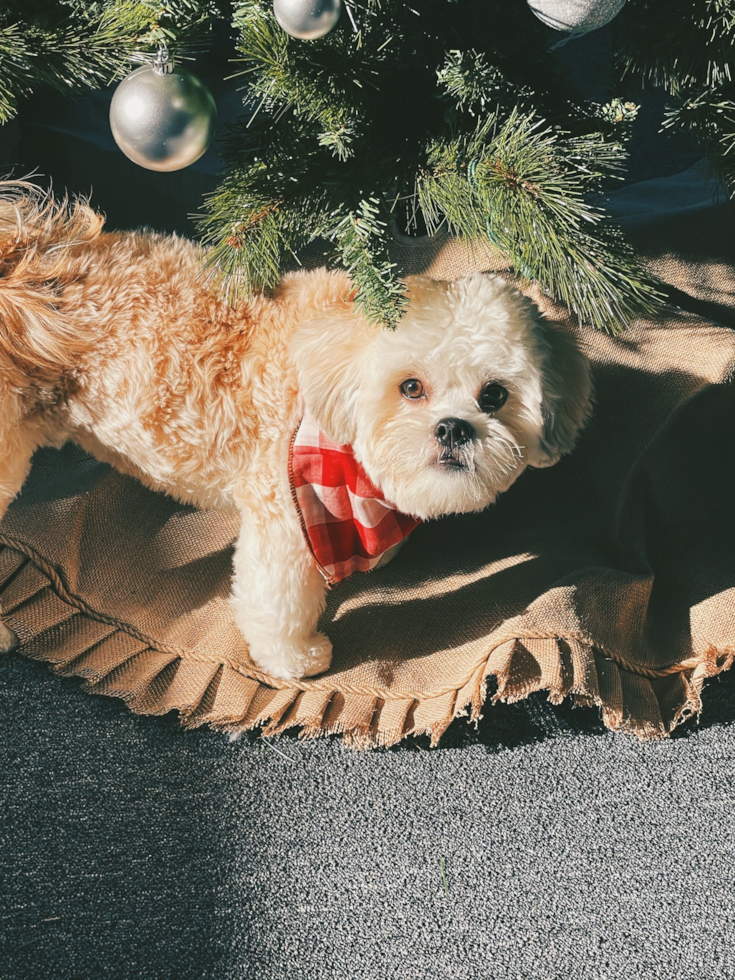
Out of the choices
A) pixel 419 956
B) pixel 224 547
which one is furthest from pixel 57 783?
pixel 419 956

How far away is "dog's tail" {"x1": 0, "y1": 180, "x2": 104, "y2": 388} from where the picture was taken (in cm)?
115

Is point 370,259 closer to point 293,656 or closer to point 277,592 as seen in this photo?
point 277,592

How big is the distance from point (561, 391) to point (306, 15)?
2.08ft

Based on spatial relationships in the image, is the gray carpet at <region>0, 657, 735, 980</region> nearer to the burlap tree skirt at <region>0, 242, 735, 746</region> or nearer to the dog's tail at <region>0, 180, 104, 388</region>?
the burlap tree skirt at <region>0, 242, 735, 746</region>

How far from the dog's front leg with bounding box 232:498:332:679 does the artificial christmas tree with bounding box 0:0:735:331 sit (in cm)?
45

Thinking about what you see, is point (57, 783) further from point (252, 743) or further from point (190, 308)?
point (190, 308)

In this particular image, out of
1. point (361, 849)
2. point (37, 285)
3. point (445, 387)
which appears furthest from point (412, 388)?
point (361, 849)

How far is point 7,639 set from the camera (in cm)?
142

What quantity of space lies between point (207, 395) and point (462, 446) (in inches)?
16.4

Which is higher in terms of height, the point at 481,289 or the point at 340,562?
the point at 481,289

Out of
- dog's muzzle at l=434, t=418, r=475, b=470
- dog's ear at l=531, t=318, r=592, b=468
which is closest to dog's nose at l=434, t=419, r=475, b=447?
dog's muzzle at l=434, t=418, r=475, b=470

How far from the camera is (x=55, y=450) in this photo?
5.35 ft

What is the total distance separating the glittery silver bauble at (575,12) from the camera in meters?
0.80

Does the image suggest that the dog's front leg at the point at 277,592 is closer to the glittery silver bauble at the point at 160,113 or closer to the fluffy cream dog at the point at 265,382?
the fluffy cream dog at the point at 265,382
